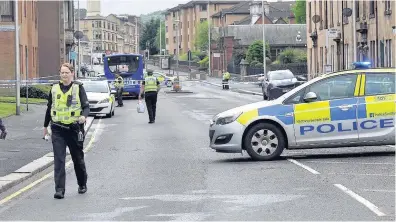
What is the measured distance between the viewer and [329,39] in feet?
191

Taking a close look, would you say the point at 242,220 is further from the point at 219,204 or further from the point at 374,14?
the point at 374,14

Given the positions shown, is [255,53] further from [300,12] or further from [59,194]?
[59,194]

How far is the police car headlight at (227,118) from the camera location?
659 inches

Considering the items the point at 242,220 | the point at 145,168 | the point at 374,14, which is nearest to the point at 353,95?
the point at 145,168

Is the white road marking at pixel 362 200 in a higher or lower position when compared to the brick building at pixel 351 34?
lower

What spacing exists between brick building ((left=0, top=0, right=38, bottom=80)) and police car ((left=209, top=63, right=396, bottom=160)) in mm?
29182

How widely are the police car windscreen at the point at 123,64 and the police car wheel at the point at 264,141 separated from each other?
143 ft

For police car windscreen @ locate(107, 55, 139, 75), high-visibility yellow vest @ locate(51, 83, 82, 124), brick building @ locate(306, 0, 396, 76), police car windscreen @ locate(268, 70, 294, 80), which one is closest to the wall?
police car windscreen @ locate(107, 55, 139, 75)

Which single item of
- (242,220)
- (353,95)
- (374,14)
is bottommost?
(242,220)

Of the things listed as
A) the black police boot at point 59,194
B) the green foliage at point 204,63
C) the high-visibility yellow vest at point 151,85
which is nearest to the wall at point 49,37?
the high-visibility yellow vest at point 151,85

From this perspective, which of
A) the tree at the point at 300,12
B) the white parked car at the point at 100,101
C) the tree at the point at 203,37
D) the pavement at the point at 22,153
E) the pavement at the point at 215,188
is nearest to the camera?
the pavement at the point at 215,188

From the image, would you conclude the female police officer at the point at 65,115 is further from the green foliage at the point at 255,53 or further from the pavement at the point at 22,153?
the green foliage at the point at 255,53

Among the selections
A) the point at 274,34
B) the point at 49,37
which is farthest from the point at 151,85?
the point at 274,34

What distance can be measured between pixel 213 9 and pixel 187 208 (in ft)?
513
